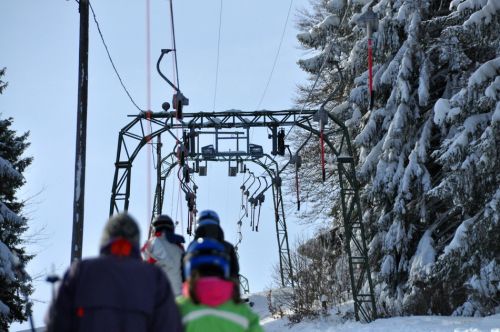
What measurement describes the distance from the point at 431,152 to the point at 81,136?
426 inches

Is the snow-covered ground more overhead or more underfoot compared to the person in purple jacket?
more overhead

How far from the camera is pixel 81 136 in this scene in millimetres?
17188

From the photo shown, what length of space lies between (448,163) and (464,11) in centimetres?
360

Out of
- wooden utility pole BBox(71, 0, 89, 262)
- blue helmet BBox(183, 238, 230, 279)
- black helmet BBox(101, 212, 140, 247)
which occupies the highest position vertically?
wooden utility pole BBox(71, 0, 89, 262)

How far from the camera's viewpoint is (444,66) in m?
25.2

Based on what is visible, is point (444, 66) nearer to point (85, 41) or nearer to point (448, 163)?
point (448, 163)

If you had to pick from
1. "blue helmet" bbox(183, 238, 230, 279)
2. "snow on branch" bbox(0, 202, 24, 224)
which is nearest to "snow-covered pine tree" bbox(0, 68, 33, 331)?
"snow on branch" bbox(0, 202, 24, 224)

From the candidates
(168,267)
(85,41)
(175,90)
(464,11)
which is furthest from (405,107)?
(168,267)

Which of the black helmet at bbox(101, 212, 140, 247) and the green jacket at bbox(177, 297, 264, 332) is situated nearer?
the black helmet at bbox(101, 212, 140, 247)

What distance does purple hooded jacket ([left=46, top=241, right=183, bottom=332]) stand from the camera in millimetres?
5105

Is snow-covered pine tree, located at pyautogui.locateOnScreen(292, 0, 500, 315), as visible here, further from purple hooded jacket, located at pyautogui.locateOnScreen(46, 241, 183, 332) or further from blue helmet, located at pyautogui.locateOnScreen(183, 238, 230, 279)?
purple hooded jacket, located at pyautogui.locateOnScreen(46, 241, 183, 332)

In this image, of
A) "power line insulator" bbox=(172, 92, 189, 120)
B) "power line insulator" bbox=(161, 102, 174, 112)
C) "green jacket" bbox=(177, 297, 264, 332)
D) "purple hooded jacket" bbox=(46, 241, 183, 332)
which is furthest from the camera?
"power line insulator" bbox=(161, 102, 174, 112)

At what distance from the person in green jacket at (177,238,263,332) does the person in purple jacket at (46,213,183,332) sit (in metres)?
0.35

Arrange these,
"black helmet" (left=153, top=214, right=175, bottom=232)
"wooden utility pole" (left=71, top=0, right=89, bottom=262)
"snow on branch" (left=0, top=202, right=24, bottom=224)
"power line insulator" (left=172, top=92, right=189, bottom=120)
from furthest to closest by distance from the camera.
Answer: "snow on branch" (left=0, top=202, right=24, bottom=224), "power line insulator" (left=172, top=92, right=189, bottom=120), "wooden utility pole" (left=71, top=0, right=89, bottom=262), "black helmet" (left=153, top=214, right=175, bottom=232)
